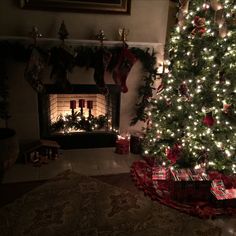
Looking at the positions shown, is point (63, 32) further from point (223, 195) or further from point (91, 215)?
point (223, 195)

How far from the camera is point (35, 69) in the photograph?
118 inches

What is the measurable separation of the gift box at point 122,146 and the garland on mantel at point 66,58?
2.29ft

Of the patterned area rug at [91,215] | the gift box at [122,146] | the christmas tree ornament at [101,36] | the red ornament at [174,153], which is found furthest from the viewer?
the gift box at [122,146]

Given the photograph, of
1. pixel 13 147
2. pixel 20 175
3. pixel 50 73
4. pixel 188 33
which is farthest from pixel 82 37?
pixel 20 175

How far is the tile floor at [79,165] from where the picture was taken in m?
2.93

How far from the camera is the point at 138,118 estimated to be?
3.58 metres

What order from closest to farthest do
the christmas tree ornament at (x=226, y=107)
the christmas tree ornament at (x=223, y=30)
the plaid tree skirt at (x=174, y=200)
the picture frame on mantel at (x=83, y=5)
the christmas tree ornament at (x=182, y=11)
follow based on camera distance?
1. the christmas tree ornament at (x=223, y=30)
2. the plaid tree skirt at (x=174, y=200)
3. the christmas tree ornament at (x=226, y=107)
4. the christmas tree ornament at (x=182, y=11)
5. the picture frame on mantel at (x=83, y=5)

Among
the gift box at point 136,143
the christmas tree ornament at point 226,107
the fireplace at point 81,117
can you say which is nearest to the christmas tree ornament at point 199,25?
the christmas tree ornament at point 226,107

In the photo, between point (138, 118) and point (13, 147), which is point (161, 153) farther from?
point (13, 147)

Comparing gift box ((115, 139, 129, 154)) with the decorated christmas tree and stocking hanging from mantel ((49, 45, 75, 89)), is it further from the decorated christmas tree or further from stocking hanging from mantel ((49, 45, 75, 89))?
stocking hanging from mantel ((49, 45, 75, 89))

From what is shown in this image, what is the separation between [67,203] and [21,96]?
1534 mm

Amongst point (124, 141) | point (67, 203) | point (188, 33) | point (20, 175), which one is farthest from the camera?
point (124, 141)

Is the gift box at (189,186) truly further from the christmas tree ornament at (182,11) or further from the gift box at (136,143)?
the christmas tree ornament at (182,11)

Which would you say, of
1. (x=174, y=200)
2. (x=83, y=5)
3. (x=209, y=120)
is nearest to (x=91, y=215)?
(x=174, y=200)
